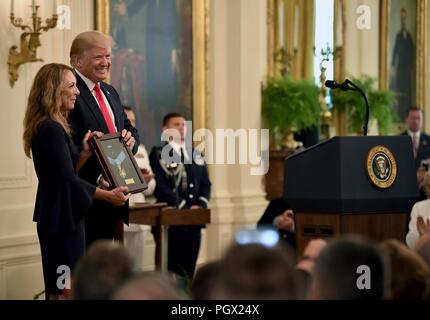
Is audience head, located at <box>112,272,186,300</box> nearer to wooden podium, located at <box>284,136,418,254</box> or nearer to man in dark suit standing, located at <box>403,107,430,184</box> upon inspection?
wooden podium, located at <box>284,136,418,254</box>

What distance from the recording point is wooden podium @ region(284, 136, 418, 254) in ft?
17.8

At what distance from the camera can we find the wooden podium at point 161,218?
7.78 metres

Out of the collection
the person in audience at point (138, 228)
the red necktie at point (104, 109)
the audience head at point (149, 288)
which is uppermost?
the red necktie at point (104, 109)

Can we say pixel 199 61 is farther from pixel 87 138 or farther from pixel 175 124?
pixel 87 138

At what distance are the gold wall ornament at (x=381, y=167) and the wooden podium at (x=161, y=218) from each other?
2.60 m

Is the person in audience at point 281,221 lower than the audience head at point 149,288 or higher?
lower

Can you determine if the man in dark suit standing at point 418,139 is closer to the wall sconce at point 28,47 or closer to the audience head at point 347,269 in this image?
the wall sconce at point 28,47

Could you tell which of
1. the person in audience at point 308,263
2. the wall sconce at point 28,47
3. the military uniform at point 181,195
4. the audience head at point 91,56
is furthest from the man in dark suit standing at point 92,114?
the military uniform at point 181,195

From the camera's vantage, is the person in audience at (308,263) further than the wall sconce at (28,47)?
No

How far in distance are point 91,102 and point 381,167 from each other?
1.68 m

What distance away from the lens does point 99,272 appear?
7.77 feet

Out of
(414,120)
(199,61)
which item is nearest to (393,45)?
(414,120)
